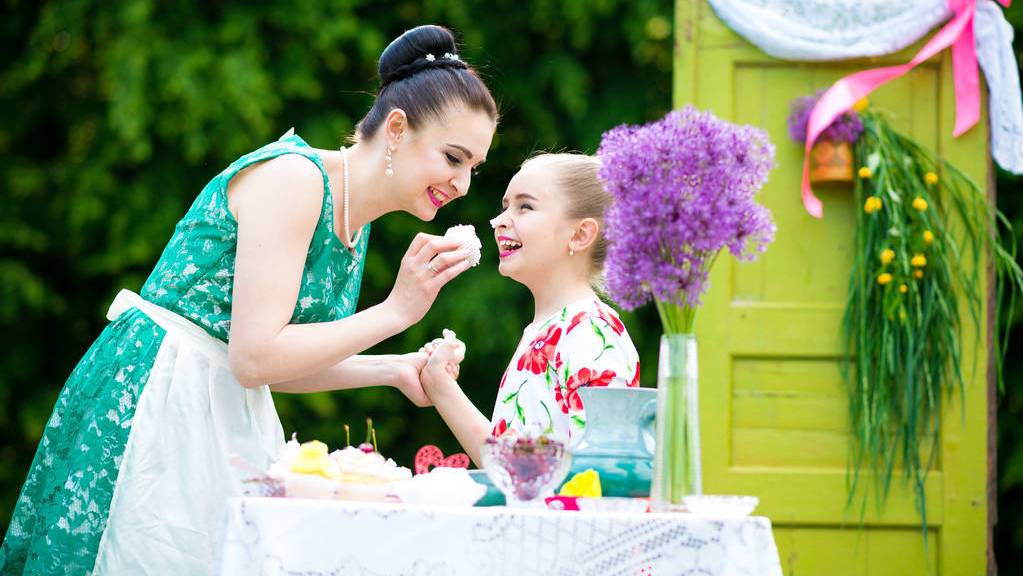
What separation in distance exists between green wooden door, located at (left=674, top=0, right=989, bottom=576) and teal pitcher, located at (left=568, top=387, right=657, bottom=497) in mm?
2231

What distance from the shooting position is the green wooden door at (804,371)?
3939 mm

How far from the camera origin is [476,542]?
5.16 ft

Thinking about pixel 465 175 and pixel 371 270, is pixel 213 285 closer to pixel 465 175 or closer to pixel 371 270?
pixel 465 175

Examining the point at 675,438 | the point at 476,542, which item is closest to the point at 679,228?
the point at 675,438

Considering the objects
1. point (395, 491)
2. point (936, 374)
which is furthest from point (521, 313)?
point (395, 491)

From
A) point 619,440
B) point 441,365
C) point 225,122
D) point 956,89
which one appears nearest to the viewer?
point 619,440

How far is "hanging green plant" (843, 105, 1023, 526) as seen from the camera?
12.8 feet

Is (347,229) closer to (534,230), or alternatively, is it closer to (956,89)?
(534,230)

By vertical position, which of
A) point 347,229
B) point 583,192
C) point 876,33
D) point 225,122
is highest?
point 225,122

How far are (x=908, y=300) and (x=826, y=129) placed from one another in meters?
0.61

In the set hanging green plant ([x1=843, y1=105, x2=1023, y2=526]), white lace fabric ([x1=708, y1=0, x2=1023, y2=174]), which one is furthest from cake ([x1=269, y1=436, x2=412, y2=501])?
white lace fabric ([x1=708, y1=0, x2=1023, y2=174])

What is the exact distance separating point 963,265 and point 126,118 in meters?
3.63

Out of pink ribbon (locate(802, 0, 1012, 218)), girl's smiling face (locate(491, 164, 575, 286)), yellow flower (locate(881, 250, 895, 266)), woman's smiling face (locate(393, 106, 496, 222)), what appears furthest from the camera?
pink ribbon (locate(802, 0, 1012, 218))

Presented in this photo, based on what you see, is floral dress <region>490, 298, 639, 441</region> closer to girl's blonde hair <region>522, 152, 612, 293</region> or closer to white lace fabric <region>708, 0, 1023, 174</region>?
girl's blonde hair <region>522, 152, 612, 293</region>
